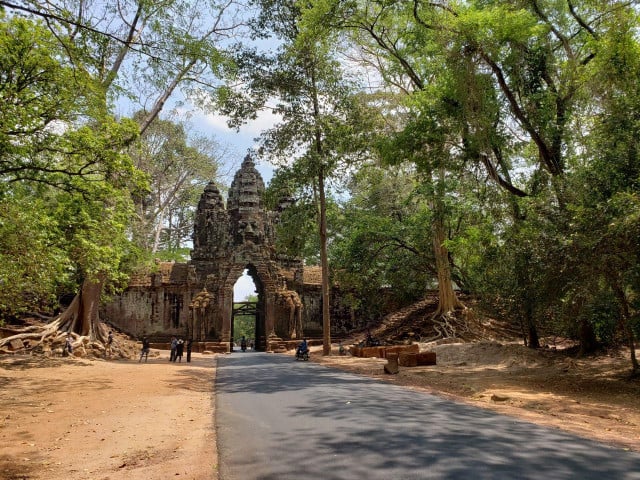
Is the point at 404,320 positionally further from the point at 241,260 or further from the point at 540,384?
the point at 540,384

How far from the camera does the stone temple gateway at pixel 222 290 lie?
2572cm

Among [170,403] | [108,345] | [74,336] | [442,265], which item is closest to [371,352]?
[442,265]

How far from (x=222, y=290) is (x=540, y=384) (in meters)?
19.4

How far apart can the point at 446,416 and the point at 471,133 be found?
368 inches

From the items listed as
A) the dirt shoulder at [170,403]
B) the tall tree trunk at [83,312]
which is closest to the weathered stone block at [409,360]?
the dirt shoulder at [170,403]

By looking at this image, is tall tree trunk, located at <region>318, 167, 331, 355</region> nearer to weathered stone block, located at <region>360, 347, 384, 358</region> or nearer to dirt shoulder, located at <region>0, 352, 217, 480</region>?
weathered stone block, located at <region>360, 347, 384, 358</region>

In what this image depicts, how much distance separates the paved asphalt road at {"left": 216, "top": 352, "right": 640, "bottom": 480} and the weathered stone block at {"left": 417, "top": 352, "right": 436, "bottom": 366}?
6684 mm

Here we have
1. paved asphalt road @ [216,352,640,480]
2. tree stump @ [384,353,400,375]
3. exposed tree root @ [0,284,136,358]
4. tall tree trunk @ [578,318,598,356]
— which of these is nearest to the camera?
paved asphalt road @ [216,352,640,480]

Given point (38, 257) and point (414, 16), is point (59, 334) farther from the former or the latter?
point (414, 16)

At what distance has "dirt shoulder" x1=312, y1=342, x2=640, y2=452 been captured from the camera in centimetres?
629

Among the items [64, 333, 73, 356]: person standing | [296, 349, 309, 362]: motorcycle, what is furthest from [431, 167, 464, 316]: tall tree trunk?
[64, 333, 73, 356]: person standing

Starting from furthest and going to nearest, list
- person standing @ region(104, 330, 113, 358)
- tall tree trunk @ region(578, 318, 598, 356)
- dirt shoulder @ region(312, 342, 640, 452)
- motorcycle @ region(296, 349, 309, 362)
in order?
motorcycle @ region(296, 349, 309, 362), person standing @ region(104, 330, 113, 358), tall tree trunk @ region(578, 318, 598, 356), dirt shoulder @ region(312, 342, 640, 452)

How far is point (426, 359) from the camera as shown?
46.0 feet

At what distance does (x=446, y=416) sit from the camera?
19.6 feet
